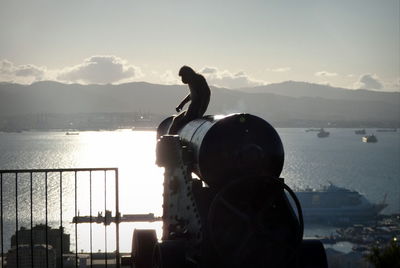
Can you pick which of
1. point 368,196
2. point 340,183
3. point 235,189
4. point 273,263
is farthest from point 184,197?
point 340,183

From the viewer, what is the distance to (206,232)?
475 centimetres

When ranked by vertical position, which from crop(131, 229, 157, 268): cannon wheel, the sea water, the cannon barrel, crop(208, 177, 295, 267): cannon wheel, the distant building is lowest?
the sea water

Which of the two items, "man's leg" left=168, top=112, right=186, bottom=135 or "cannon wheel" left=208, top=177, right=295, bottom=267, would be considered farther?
"man's leg" left=168, top=112, right=186, bottom=135

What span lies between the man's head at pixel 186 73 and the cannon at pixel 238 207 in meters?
1.18

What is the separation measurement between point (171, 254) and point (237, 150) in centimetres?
103

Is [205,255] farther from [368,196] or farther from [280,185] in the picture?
[368,196]

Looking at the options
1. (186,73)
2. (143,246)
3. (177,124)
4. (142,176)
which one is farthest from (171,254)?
(142,176)

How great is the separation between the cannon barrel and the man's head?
148cm

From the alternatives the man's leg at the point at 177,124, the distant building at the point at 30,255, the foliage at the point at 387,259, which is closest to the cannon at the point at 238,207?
the man's leg at the point at 177,124

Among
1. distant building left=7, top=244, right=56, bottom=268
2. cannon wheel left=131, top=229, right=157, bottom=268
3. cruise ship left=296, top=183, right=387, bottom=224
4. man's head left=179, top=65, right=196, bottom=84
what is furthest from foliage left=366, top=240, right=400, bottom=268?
cruise ship left=296, top=183, right=387, bottom=224

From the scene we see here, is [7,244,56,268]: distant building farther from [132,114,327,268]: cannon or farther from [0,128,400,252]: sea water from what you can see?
[0,128,400,252]: sea water

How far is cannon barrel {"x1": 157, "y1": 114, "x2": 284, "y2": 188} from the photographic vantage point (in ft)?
16.1

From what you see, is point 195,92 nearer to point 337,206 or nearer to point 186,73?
point 186,73

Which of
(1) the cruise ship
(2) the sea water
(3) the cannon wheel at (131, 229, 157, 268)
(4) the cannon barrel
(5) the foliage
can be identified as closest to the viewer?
(4) the cannon barrel
